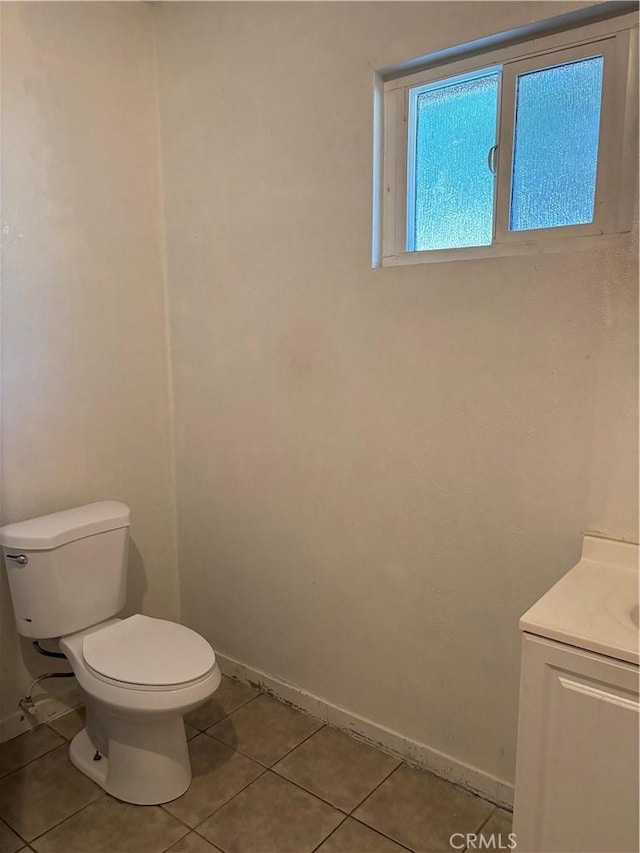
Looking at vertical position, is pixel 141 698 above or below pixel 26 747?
above

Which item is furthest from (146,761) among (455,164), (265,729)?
(455,164)

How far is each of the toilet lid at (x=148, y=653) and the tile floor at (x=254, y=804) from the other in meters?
0.41

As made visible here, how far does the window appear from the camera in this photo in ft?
4.77

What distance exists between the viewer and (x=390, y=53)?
1.73 meters

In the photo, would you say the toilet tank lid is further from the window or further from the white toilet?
the window

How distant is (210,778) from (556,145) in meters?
2.04

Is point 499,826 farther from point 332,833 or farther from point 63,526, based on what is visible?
point 63,526

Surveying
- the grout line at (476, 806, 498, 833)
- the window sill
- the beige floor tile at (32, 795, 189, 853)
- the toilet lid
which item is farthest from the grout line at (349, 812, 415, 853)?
the window sill

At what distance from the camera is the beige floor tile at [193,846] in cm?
164

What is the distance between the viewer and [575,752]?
118cm

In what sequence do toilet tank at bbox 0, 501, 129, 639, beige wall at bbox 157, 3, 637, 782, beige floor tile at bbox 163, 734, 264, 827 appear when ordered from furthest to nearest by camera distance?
toilet tank at bbox 0, 501, 129, 639 → beige floor tile at bbox 163, 734, 264, 827 → beige wall at bbox 157, 3, 637, 782

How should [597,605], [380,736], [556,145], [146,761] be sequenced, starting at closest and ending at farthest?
[597,605], [556,145], [146,761], [380,736]

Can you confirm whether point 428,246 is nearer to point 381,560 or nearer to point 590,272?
point 590,272

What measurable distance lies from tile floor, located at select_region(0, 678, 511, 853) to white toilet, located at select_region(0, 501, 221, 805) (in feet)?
0.27
